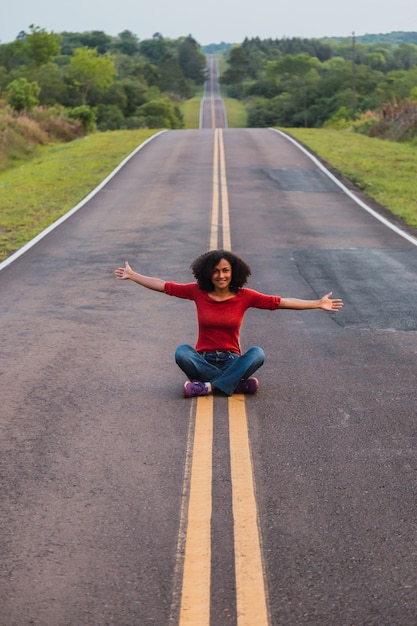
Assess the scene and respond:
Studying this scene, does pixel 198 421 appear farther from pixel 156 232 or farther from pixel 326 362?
pixel 156 232

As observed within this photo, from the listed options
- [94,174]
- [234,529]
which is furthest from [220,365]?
[94,174]

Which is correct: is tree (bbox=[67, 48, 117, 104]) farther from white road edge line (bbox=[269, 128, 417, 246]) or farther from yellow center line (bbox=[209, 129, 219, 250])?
yellow center line (bbox=[209, 129, 219, 250])

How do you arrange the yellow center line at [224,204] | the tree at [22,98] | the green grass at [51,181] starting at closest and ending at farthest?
1. the yellow center line at [224,204]
2. the green grass at [51,181]
3. the tree at [22,98]

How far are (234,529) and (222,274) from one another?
3.03 meters

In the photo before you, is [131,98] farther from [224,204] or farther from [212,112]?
[224,204]

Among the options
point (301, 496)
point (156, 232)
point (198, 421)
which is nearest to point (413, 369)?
point (198, 421)

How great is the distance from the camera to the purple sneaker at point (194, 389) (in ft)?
25.3

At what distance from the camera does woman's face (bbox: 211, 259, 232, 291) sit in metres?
7.63

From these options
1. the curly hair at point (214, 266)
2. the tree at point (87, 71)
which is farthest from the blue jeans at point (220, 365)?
the tree at point (87, 71)

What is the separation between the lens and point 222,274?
7645 mm

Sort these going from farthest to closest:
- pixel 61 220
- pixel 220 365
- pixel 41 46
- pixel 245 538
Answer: pixel 41 46
pixel 61 220
pixel 220 365
pixel 245 538

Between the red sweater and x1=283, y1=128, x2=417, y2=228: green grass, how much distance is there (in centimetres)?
1325

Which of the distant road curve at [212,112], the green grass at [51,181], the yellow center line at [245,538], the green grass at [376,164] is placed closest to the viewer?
the yellow center line at [245,538]

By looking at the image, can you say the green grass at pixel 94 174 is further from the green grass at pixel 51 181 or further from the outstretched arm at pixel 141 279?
the outstretched arm at pixel 141 279
